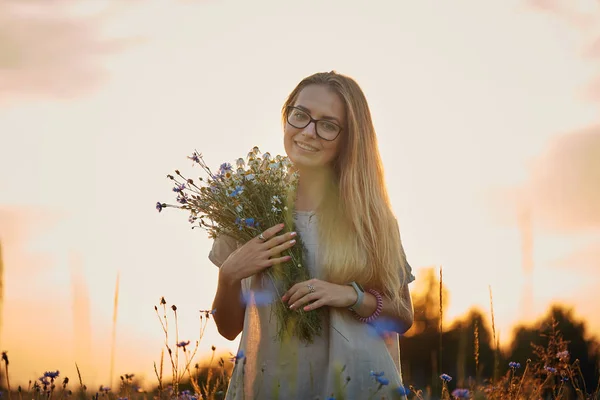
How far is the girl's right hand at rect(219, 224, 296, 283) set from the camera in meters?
4.00

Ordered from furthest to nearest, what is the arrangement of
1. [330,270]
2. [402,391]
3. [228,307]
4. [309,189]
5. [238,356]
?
[309,189] → [228,307] → [330,270] → [402,391] → [238,356]

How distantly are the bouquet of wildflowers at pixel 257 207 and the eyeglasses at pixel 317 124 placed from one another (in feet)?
0.93

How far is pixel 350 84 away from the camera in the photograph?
468cm

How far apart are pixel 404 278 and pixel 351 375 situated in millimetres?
716

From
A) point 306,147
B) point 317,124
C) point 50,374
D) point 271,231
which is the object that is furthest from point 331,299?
point 50,374

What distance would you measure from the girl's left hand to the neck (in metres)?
0.64

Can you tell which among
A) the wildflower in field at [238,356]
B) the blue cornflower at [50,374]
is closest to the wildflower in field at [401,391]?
the wildflower in field at [238,356]

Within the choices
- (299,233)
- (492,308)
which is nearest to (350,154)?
(299,233)

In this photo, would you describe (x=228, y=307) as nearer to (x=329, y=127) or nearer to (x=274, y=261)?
(x=274, y=261)

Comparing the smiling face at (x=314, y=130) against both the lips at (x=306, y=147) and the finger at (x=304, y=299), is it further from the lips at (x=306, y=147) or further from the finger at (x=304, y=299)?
the finger at (x=304, y=299)

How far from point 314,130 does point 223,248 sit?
88cm

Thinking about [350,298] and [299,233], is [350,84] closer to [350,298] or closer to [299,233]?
[299,233]

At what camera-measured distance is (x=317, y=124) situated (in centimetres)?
446

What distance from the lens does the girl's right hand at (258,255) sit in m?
4.00
